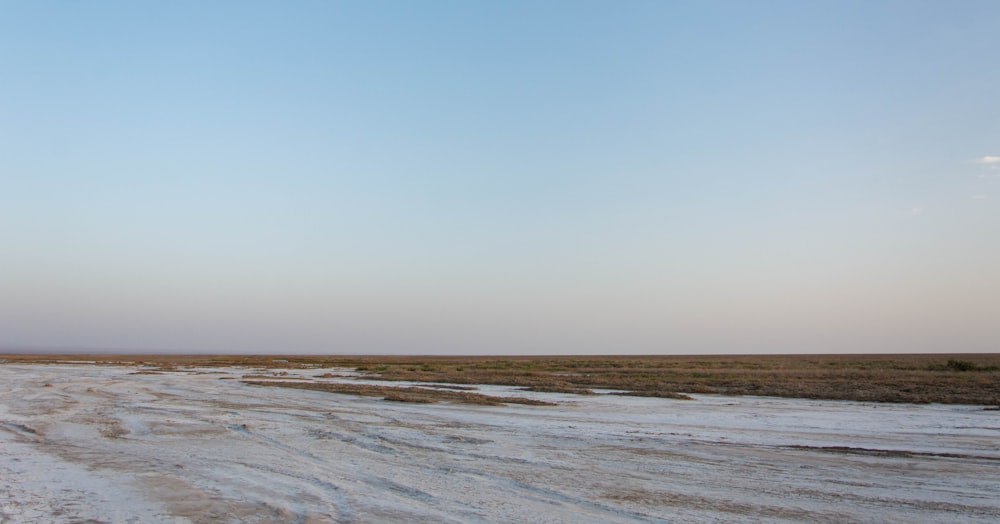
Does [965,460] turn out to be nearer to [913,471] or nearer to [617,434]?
[913,471]

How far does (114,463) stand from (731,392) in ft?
79.7

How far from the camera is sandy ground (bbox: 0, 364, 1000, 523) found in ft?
28.0

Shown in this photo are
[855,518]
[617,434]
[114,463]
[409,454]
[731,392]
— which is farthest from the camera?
[731,392]

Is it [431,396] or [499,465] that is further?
[431,396]

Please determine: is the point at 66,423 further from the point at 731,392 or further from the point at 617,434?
the point at 731,392

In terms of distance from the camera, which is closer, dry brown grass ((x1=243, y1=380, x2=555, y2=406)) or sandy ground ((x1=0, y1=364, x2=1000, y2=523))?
sandy ground ((x1=0, y1=364, x2=1000, y2=523))

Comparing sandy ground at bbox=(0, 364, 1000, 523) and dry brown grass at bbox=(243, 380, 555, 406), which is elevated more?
sandy ground at bbox=(0, 364, 1000, 523)

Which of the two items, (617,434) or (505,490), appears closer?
(505,490)

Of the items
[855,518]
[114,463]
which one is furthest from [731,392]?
[114,463]

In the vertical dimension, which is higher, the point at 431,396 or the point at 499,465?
the point at 499,465

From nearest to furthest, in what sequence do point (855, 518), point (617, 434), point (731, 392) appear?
point (855, 518), point (617, 434), point (731, 392)

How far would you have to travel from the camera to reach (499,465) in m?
11.8

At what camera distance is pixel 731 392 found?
95.7 ft

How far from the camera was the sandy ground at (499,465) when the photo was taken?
Answer: 8.53m
